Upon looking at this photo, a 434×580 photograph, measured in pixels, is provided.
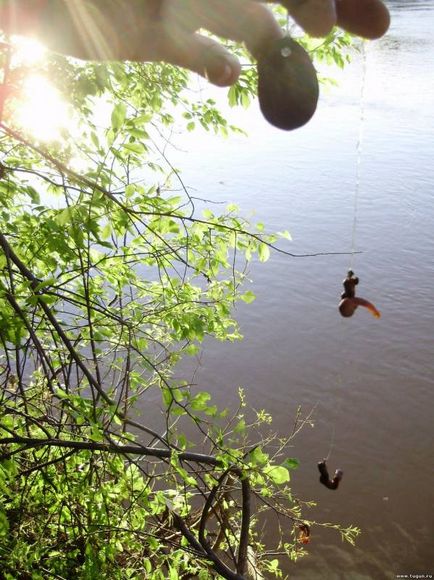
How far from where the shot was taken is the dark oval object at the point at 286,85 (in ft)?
2.71

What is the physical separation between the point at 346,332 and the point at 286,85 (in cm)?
1008

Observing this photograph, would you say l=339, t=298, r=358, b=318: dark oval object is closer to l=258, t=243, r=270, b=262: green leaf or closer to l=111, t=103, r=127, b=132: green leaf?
l=111, t=103, r=127, b=132: green leaf

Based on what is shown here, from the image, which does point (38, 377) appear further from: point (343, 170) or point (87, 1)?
point (343, 170)

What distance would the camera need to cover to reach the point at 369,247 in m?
12.5

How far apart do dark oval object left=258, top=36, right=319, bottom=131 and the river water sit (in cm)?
724

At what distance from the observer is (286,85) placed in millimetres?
857

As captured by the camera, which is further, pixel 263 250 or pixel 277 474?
pixel 263 250

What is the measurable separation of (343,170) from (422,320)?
6637mm

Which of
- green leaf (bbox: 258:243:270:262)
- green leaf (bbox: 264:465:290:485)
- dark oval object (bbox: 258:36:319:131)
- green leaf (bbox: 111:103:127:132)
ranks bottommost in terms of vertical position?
green leaf (bbox: 264:465:290:485)

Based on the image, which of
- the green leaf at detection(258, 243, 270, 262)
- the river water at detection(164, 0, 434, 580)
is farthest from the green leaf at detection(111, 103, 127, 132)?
the river water at detection(164, 0, 434, 580)

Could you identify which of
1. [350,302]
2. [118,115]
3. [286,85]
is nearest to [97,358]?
[118,115]

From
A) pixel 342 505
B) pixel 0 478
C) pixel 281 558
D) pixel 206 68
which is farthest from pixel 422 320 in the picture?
pixel 206 68

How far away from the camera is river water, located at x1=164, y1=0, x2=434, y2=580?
25.4 feet

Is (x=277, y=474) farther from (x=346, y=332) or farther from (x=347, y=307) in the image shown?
(x=346, y=332)
